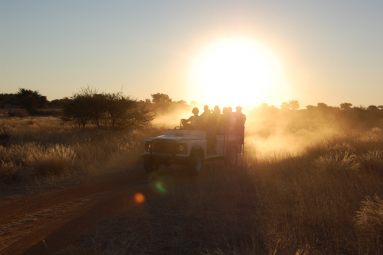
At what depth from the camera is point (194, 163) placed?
9.97 meters

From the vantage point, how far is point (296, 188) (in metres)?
7.41

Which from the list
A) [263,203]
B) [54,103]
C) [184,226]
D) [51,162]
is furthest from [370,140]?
[54,103]

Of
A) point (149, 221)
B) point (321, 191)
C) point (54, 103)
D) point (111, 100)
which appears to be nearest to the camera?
point (149, 221)

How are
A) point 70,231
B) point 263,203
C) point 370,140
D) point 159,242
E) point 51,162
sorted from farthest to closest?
point 370,140 < point 51,162 < point 263,203 < point 70,231 < point 159,242

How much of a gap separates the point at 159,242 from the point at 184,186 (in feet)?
13.2

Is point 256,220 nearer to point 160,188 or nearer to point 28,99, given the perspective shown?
point 160,188

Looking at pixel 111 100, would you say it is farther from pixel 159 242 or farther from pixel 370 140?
pixel 159 242

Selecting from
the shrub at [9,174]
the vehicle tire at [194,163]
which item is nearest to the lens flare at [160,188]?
the vehicle tire at [194,163]

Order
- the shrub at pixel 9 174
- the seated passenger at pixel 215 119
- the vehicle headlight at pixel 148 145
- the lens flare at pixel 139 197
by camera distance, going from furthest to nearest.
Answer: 1. the seated passenger at pixel 215 119
2. the vehicle headlight at pixel 148 145
3. the shrub at pixel 9 174
4. the lens flare at pixel 139 197

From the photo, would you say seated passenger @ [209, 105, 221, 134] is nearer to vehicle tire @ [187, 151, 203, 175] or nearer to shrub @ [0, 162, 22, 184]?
vehicle tire @ [187, 151, 203, 175]

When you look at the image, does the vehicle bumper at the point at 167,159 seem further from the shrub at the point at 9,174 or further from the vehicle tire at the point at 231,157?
the shrub at the point at 9,174

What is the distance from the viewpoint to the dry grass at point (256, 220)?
14.5 ft

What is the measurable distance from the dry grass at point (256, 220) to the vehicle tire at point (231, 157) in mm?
3252

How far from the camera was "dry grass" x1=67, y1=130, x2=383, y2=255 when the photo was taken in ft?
14.5
